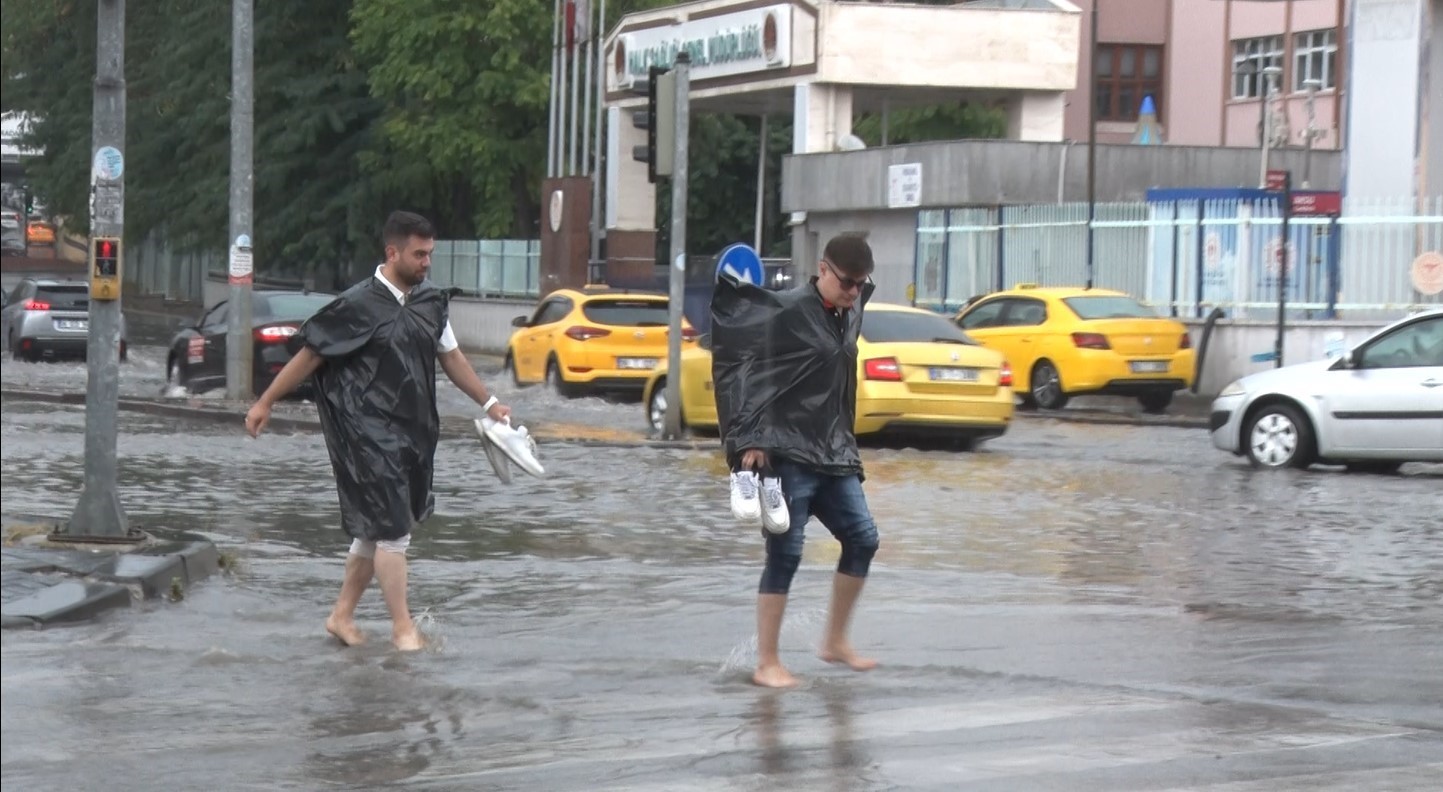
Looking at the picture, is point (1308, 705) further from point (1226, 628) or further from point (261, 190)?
point (261, 190)

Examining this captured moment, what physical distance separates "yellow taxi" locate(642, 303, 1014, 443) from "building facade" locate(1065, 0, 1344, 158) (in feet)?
117

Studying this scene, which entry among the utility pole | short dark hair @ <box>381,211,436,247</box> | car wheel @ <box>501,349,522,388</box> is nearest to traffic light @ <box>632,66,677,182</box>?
car wheel @ <box>501,349,522,388</box>

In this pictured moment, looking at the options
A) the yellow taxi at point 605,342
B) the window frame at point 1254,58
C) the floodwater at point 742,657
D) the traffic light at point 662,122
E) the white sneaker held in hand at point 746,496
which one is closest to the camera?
the floodwater at point 742,657

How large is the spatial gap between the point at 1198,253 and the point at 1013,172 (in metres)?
7.40

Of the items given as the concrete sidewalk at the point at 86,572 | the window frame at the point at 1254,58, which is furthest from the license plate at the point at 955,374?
the window frame at the point at 1254,58

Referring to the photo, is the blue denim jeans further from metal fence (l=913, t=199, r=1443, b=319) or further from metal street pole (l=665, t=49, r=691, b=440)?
metal fence (l=913, t=199, r=1443, b=319)

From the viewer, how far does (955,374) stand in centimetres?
2139

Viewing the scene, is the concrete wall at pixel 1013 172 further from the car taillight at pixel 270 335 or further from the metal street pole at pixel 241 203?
the metal street pole at pixel 241 203

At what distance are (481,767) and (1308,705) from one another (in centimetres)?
306

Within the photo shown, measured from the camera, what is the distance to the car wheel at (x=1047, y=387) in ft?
96.8

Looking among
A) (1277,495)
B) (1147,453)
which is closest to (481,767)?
(1277,495)

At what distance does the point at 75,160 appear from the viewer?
124 ft

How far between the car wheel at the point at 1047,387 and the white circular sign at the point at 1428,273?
4568 millimetres

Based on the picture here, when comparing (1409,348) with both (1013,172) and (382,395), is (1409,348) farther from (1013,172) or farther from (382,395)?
(1013,172)
